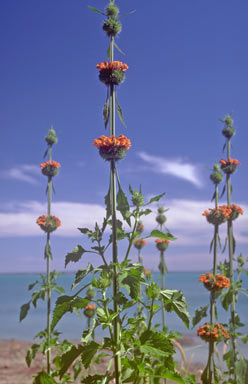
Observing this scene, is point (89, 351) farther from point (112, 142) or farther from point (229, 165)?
point (229, 165)

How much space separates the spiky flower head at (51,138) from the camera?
3.63 metres

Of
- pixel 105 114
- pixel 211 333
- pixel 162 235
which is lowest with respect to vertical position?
pixel 211 333

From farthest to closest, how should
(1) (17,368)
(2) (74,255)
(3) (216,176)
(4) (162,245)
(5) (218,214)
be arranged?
(1) (17,368) < (4) (162,245) < (3) (216,176) < (5) (218,214) < (2) (74,255)

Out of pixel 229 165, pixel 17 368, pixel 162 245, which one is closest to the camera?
pixel 229 165

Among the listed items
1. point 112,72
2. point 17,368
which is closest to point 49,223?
point 112,72

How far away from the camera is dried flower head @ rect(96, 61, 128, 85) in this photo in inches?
69.9

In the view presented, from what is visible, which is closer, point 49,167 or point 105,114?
point 105,114

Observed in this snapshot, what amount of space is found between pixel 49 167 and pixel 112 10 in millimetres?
1990

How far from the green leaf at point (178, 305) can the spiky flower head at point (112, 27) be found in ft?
4.12

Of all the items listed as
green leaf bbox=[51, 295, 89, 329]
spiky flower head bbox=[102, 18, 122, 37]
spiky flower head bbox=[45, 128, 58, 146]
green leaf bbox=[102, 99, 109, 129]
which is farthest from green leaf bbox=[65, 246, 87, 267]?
spiky flower head bbox=[45, 128, 58, 146]

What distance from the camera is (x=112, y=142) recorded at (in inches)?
67.7

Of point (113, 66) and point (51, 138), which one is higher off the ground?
point (51, 138)

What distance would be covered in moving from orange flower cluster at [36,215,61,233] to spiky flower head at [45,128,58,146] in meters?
0.72

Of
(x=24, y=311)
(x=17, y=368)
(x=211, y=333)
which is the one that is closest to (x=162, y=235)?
(x=211, y=333)
